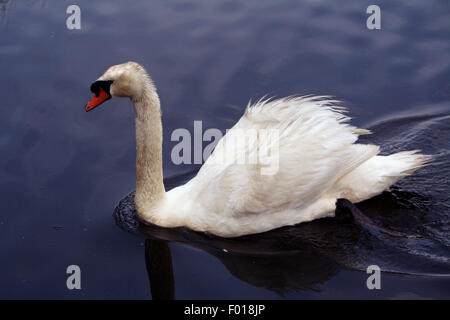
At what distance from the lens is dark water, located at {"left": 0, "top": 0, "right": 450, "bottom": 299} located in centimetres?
677

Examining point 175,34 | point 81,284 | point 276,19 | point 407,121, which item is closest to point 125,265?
point 81,284

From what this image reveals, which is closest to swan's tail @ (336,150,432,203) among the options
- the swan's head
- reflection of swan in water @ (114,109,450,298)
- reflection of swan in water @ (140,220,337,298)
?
reflection of swan in water @ (114,109,450,298)

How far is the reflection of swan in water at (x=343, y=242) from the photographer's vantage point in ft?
22.0

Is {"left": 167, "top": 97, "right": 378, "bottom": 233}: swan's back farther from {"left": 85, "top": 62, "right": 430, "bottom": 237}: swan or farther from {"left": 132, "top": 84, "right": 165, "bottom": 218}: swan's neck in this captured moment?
{"left": 132, "top": 84, "right": 165, "bottom": 218}: swan's neck

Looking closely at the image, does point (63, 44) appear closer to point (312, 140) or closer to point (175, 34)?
point (175, 34)

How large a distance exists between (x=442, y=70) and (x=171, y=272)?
5.89 meters

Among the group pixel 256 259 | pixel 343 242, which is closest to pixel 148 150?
pixel 256 259

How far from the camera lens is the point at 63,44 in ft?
36.9

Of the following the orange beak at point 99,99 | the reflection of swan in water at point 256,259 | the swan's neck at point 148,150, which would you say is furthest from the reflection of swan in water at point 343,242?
the orange beak at point 99,99

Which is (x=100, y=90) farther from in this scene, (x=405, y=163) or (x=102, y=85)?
(x=405, y=163)

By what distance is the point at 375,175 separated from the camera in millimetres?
7586

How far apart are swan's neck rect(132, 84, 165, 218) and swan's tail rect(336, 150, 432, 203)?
2.11 metres
